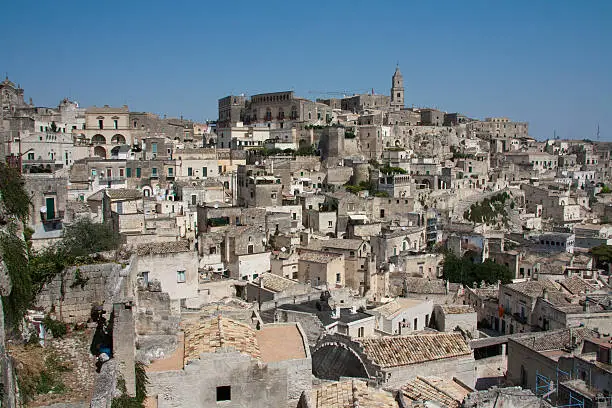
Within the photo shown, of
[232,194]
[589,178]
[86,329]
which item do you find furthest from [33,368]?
[589,178]

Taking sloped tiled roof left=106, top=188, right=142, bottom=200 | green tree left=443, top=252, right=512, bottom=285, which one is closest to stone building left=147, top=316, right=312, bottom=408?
sloped tiled roof left=106, top=188, right=142, bottom=200

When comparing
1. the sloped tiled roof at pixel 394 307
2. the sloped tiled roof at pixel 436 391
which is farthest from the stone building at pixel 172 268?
the sloped tiled roof at pixel 436 391

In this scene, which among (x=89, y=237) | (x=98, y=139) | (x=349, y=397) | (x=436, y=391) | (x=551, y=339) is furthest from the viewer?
(x=98, y=139)

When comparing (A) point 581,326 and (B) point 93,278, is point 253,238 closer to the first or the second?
(A) point 581,326

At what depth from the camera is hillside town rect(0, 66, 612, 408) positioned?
923 centimetres

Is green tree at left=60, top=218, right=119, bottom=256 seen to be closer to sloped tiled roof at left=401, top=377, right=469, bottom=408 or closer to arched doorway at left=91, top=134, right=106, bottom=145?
sloped tiled roof at left=401, top=377, right=469, bottom=408

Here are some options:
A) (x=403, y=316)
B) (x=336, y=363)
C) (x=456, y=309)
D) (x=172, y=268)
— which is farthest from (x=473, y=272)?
(x=336, y=363)

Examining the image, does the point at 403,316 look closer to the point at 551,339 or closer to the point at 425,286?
the point at 551,339

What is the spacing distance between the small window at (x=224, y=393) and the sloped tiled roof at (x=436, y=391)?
180 inches

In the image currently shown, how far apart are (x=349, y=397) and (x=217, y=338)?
2.47 m

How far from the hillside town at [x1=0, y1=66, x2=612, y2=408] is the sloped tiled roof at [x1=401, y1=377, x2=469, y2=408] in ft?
0.26

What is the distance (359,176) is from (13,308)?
4246 centimetres

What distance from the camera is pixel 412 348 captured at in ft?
50.9

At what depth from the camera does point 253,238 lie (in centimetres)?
2811
